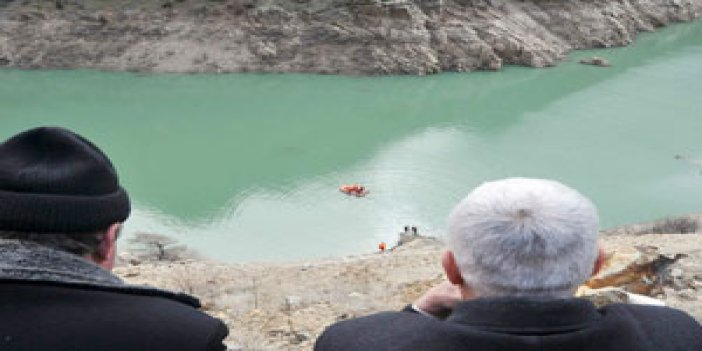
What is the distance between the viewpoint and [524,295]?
5.38ft

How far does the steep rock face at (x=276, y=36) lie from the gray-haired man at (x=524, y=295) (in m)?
24.1

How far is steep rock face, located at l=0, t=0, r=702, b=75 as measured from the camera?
25906 mm

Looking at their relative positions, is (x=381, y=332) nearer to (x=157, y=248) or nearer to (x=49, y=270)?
(x=49, y=270)

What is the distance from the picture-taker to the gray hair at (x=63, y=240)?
1635 mm

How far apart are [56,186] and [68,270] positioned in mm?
189

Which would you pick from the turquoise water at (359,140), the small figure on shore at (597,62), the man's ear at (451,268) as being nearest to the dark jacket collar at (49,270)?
the man's ear at (451,268)

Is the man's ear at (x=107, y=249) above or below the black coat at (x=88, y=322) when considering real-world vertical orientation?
above

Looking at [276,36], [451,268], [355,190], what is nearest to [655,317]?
[451,268]

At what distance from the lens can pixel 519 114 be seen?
72.4 feet

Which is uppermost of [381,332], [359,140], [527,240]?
[527,240]

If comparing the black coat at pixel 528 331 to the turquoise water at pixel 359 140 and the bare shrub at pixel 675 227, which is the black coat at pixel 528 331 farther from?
the turquoise water at pixel 359 140

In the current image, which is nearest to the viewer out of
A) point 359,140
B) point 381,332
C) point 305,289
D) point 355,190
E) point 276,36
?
point 381,332

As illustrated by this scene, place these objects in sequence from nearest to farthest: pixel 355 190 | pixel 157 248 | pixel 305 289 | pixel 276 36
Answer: pixel 305 289
pixel 157 248
pixel 355 190
pixel 276 36

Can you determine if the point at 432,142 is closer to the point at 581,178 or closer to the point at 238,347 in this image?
the point at 581,178
